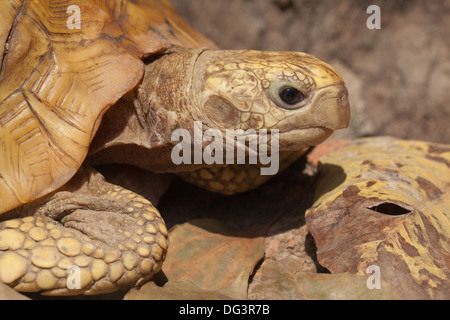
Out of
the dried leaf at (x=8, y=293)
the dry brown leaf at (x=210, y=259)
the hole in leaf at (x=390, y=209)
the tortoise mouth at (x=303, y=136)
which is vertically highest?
the tortoise mouth at (x=303, y=136)

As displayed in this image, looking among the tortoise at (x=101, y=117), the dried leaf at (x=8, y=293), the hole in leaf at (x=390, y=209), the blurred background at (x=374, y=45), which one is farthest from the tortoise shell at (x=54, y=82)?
the blurred background at (x=374, y=45)

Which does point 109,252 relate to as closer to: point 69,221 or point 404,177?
point 69,221

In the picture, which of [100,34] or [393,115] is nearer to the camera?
[100,34]

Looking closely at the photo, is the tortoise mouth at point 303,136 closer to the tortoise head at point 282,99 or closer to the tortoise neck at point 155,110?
the tortoise head at point 282,99

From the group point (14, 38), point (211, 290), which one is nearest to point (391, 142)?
point (211, 290)

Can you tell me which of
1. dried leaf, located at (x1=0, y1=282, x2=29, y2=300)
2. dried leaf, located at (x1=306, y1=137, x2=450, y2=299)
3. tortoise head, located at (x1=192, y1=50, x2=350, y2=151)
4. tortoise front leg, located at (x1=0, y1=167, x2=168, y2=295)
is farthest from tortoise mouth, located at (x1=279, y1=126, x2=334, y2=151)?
dried leaf, located at (x1=0, y1=282, x2=29, y2=300)

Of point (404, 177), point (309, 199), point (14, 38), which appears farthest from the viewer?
point (309, 199)

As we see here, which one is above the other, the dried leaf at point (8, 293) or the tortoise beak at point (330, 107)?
the tortoise beak at point (330, 107)
